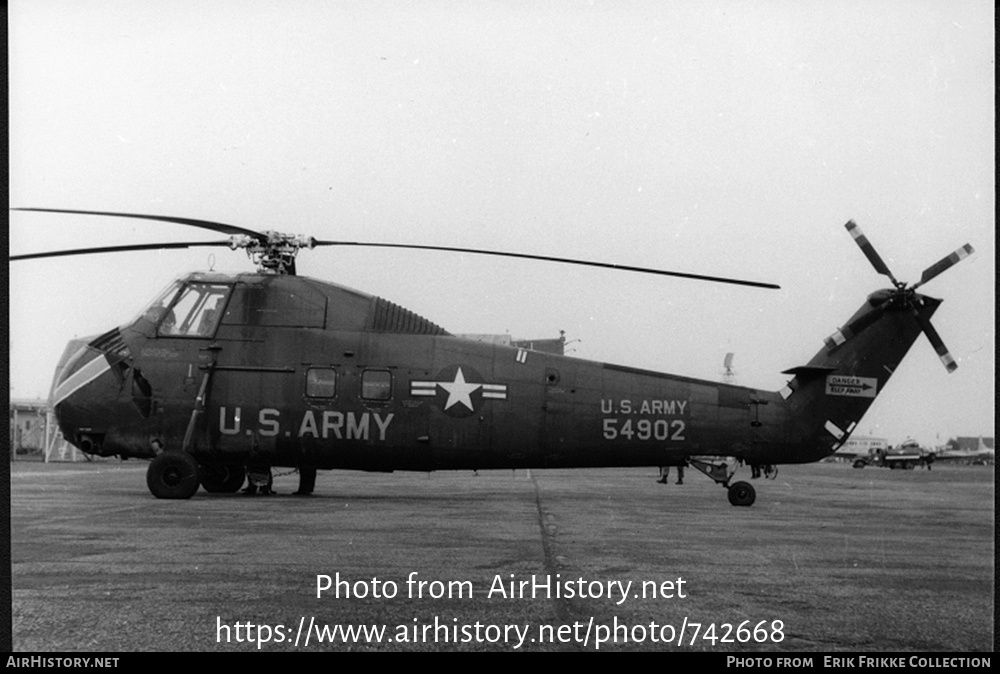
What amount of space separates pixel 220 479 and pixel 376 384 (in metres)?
3.82

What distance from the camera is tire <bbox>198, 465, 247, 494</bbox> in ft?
48.6

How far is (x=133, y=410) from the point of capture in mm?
13148

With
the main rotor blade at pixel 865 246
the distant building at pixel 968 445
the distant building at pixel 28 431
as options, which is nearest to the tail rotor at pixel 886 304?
the main rotor blade at pixel 865 246

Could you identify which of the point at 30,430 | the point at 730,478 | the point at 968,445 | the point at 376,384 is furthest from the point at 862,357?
the point at 968,445

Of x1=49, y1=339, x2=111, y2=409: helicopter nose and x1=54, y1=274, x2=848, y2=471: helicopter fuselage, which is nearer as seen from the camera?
x1=54, y1=274, x2=848, y2=471: helicopter fuselage

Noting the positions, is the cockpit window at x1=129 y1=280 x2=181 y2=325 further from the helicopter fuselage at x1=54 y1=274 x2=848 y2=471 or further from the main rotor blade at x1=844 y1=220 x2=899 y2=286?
the main rotor blade at x1=844 y1=220 x2=899 y2=286

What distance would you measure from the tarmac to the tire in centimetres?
359

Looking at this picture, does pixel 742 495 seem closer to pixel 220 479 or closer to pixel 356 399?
pixel 356 399

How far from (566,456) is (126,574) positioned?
7.49m

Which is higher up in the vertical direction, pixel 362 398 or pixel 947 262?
pixel 947 262

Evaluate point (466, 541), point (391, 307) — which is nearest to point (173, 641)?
point (466, 541)

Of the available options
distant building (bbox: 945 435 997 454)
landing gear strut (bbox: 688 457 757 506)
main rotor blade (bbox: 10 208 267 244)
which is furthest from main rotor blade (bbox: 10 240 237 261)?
distant building (bbox: 945 435 997 454)

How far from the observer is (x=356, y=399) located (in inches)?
510

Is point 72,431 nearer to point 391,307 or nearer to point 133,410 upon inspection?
point 133,410
